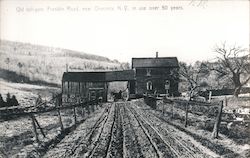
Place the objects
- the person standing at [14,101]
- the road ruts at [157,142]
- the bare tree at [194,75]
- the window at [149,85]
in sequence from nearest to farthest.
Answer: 1. the road ruts at [157,142]
2. the bare tree at [194,75]
3. the window at [149,85]
4. the person standing at [14,101]

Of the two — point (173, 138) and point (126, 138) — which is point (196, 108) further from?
point (126, 138)

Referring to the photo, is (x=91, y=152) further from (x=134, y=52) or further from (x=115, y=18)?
(x=115, y=18)

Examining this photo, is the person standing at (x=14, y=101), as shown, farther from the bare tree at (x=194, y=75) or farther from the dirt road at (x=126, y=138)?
the bare tree at (x=194, y=75)

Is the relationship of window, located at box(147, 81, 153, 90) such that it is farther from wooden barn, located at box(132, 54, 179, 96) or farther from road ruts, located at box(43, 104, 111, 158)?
road ruts, located at box(43, 104, 111, 158)

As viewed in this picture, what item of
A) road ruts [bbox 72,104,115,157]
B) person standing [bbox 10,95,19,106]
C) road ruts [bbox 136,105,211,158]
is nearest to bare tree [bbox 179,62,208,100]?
road ruts [bbox 136,105,211,158]

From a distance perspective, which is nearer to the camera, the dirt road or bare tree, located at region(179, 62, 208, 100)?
the dirt road

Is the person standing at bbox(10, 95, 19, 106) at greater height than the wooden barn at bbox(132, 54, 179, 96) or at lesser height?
lesser

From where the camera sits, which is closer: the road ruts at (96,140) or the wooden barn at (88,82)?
the road ruts at (96,140)

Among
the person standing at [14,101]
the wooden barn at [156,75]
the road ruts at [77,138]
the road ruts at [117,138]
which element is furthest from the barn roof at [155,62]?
the person standing at [14,101]
